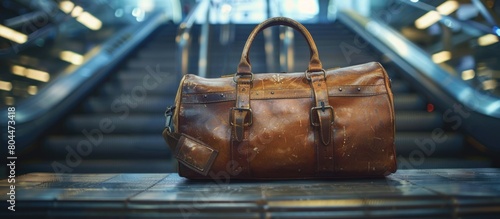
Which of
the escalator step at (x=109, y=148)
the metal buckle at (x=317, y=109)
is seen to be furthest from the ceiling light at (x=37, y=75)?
the metal buckle at (x=317, y=109)

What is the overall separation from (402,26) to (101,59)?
4.03m

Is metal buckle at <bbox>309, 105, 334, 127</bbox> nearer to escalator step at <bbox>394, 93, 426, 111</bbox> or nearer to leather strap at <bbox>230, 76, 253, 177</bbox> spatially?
leather strap at <bbox>230, 76, 253, 177</bbox>

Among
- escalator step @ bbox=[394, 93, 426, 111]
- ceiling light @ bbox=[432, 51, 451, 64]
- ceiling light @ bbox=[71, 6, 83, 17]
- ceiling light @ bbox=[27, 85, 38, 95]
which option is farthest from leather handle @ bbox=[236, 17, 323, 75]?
ceiling light @ bbox=[71, 6, 83, 17]

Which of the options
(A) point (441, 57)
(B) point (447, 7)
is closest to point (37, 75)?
(A) point (441, 57)

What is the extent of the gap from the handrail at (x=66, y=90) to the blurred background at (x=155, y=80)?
0.01 metres

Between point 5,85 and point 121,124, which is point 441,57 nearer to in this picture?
point 121,124

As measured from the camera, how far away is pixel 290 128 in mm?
1221

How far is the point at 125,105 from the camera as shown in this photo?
8.93 ft

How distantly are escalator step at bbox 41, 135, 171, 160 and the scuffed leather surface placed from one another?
41.3 inches

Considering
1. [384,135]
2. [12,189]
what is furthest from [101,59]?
[384,135]

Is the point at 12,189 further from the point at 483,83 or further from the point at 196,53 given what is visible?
the point at 196,53

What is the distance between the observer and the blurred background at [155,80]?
213 centimetres

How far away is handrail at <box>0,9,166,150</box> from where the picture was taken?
2174 millimetres

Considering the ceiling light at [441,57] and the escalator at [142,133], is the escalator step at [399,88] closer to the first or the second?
the escalator at [142,133]
